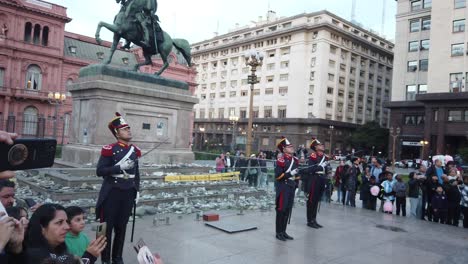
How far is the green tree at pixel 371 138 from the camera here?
56.6m

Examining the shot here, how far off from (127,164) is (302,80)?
58.8m

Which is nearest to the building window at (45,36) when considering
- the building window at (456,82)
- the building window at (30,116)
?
the building window at (30,116)

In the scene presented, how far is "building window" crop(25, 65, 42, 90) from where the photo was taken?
141ft

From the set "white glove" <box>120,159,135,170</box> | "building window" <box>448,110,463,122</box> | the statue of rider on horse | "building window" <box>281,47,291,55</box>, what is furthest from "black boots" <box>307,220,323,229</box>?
"building window" <box>281,47,291,55</box>

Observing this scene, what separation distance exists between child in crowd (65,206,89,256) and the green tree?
187 feet

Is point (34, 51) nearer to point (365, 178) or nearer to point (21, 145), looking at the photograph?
point (365, 178)

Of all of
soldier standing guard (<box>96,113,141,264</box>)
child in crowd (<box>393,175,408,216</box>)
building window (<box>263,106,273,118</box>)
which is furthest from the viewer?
building window (<box>263,106,273,118</box>)

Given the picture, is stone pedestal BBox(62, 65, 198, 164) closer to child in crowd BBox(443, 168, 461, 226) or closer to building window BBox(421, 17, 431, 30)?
child in crowd BBox(443, 168, 461, 226)

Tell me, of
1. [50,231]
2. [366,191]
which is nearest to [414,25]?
[366,191]

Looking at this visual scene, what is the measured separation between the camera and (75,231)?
423 cm

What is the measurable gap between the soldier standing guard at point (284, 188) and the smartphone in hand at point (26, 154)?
18.1 feet

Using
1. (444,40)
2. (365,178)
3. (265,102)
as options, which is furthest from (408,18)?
(365,178)

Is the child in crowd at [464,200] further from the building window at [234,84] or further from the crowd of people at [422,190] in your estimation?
the building window at [234,84]

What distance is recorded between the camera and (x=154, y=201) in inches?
377
